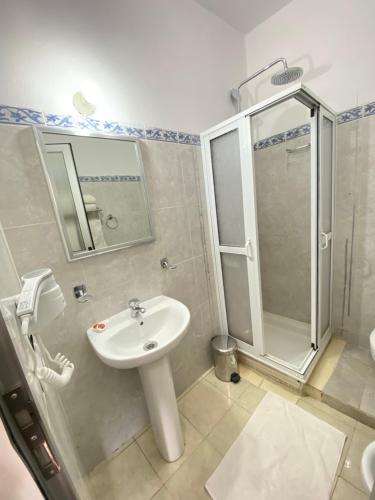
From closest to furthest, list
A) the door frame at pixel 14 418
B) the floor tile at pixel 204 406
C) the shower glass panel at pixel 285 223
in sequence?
the door frame at pixel 14 418, the floor tile at pixel 204 406, the shower glass panel at pixel 285 223

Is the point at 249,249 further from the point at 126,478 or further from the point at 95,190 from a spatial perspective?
the point at 126,478

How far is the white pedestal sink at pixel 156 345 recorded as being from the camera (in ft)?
3.54

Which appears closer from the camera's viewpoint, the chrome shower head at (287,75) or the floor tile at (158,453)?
the floor tile at (158,453)

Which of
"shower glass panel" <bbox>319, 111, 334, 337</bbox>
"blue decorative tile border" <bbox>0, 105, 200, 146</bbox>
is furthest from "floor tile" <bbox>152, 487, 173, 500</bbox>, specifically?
"blue decorative tile border" <bbox>0, 105, 200, 146</bbox>

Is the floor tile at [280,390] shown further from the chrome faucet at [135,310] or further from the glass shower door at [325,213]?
the chrome faucet at [135,310]

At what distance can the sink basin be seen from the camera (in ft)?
3.07

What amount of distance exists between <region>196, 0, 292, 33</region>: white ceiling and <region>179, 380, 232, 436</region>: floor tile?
2.74m

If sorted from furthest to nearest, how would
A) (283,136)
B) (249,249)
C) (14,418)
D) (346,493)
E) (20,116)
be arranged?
(283,136)
(249,249)
(346,493)
(20,116)
(14,418)

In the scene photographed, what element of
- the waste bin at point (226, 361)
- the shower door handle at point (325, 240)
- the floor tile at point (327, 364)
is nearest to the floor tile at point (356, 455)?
the floor tile at point (327, 364)

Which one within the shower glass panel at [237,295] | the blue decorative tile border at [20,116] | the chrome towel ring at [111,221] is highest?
the blue decorative tile border at [20,116]

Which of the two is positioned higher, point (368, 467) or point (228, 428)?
point (368, 467)

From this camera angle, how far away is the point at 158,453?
127 centimetres

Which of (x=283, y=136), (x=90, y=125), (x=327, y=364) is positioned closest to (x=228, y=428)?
(x=327, y=364)

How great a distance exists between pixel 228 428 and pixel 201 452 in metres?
0.21
